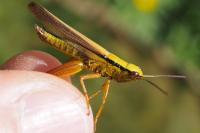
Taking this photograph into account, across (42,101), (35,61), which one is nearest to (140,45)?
(35,61)

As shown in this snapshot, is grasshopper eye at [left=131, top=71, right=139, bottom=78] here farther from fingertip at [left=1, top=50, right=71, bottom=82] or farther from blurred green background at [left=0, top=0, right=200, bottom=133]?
blurred green background at [left=0, top=0, right=200, bottom=133]

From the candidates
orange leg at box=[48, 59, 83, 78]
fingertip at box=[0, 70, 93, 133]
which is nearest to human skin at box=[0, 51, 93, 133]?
fingertip at box=[0, 70, 93, 133]

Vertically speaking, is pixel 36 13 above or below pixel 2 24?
above

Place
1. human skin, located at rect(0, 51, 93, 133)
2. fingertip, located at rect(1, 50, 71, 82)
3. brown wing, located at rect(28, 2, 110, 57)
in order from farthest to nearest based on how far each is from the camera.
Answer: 1. fingertip, located at rect(1, 50, 71, 82)
2. brown wing, located at rect(28, 2, 110, 57)
3. human skin, located at rect(0, 51, 93, 133)

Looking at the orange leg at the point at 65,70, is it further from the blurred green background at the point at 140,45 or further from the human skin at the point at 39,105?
the blurred green background at the point at 140,45

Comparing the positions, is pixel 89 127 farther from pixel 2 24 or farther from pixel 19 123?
pixel 2 24

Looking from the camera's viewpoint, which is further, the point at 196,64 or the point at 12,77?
the point at 196,64

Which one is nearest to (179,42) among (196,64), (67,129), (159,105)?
(196,64)
